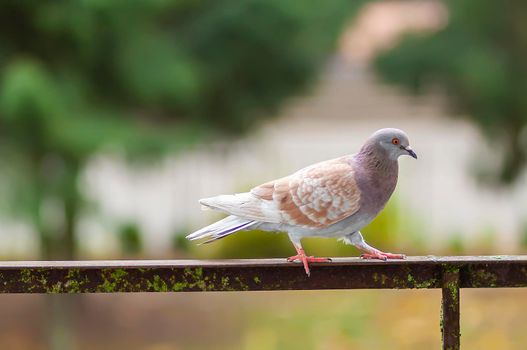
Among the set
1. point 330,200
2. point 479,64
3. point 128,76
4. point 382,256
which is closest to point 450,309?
point 382,256

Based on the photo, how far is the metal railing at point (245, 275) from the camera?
214 centimetres

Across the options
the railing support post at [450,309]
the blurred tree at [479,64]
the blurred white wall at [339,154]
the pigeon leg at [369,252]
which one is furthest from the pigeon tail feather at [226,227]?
the blurred tree at [479,64]

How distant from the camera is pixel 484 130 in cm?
976

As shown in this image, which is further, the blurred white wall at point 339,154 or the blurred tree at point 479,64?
the blurred white wall at point 339,154

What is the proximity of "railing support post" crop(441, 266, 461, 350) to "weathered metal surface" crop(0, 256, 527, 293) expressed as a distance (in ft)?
0.06

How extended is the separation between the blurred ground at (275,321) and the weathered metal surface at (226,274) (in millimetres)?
6040

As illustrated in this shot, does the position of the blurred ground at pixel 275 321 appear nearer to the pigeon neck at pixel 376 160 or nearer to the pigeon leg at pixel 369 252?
the pigeon leg at pixel 369 252

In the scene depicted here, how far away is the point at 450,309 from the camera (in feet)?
7.31

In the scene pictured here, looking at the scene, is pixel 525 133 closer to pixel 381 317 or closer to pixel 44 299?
pixel 381 317

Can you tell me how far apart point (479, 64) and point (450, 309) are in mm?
7337

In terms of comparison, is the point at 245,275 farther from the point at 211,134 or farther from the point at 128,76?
the point at 211,134

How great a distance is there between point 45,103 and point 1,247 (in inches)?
178

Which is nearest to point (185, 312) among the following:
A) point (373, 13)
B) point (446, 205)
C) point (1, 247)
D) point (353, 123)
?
point (1, 247)

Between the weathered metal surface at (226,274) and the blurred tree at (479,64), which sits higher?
the blurred tree at (479,64)
